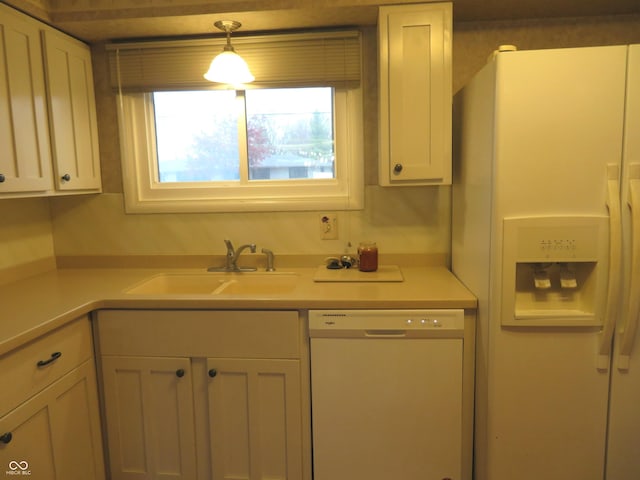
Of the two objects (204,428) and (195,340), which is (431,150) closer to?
(195,340)

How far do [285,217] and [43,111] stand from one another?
1186 mm

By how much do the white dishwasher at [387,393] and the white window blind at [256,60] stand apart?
1189 millimetres

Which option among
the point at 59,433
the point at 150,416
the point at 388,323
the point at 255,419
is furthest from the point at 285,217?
the point at 59,433

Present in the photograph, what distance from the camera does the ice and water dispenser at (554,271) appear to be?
4.63 feet

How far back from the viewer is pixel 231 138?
7.55 feet

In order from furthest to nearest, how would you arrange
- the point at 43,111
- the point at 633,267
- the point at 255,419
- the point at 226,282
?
the point at 226,282
the point at 43,111
the point at 255,419
the point at 633,267

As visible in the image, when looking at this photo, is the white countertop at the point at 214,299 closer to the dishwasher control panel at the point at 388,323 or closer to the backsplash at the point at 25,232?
the dishwasher control panel at the point at 388,323

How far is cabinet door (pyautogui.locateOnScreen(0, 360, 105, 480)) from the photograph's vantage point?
4.49 ft

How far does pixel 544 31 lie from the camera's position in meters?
2.04

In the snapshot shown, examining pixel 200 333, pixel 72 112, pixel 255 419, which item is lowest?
pixel 255 419

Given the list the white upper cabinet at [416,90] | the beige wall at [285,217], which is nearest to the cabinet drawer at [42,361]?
the beige wall at [285,217]

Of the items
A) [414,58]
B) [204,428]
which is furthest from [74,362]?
[414,58]

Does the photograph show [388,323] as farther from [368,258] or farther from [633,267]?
[633,267]

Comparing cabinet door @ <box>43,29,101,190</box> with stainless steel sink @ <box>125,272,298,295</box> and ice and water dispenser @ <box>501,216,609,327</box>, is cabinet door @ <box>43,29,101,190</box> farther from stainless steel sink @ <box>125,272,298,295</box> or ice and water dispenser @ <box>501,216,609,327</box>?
ice and water dispenser @ <box>501,216,609,327</box>
